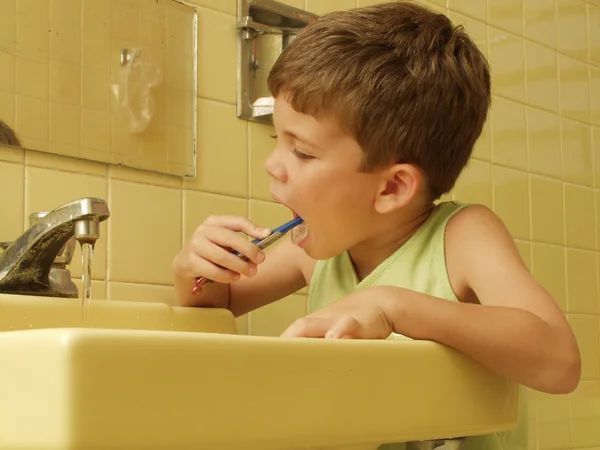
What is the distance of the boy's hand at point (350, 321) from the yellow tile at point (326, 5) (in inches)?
29.9

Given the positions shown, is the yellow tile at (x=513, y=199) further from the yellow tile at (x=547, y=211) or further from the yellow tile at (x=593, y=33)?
the yellow tile at (x=593, y=33)

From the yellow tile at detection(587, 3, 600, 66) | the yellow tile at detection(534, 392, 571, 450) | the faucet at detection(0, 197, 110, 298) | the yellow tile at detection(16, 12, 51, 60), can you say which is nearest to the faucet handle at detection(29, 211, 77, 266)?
the faucet at detection(0, 197, 110, 298)

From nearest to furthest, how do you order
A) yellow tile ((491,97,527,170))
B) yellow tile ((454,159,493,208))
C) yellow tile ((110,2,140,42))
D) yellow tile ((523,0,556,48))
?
yellow tile ((110,2,140,42)) → yellow tile ((454,159,493,208)) → yellow tile ((491,97,527,170)) → yellow tile ((523,0,556,48))

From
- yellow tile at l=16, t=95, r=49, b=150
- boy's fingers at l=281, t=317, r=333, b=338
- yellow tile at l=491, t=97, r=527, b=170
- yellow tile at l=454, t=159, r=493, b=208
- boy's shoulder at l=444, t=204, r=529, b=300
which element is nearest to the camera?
boy's fingers at l=281, t=317, r=333, b=338

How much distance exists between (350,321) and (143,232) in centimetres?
50

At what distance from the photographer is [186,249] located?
1.08 meters

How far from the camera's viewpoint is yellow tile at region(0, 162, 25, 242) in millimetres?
1028

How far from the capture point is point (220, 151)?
127 centimetres

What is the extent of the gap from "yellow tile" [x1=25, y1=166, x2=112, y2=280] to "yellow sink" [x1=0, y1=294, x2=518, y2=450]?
527 mm

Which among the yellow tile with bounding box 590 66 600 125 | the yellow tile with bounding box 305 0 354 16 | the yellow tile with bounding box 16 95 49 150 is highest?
the yellow tile with bounding box 590 66 600 125

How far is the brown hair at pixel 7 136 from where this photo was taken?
1021mm

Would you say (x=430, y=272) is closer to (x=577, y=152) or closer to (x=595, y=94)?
(x=577, y=152)

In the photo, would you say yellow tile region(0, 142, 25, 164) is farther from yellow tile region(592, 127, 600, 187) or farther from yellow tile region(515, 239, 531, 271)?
yellow tile region(592, 127, 600, 187)

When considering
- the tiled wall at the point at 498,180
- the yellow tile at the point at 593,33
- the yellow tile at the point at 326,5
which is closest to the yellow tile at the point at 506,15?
the tiled wall at the point at 498,180
